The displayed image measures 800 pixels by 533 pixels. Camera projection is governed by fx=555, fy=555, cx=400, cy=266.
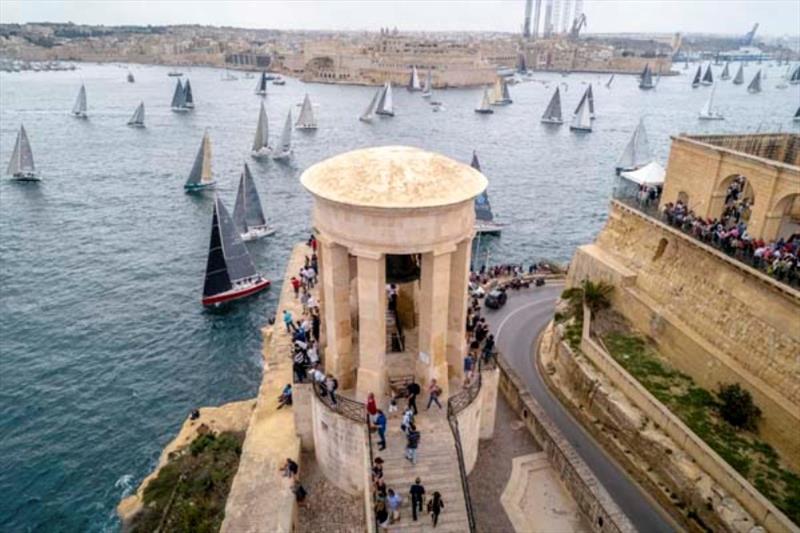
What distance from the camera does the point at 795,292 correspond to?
23.3m

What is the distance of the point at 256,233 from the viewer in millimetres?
60594

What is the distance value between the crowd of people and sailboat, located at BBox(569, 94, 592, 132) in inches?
3628

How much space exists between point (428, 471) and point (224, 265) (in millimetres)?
34102

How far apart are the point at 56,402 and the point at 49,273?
21385 millimetres

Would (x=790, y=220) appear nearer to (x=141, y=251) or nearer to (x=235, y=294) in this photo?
(x=235, y=294)

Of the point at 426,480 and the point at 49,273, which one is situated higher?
the point at 426,480

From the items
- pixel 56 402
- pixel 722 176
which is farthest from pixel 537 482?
pixel 56 402

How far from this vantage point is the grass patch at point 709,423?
21.0 meters

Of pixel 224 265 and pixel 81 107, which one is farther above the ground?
pixel 81 107

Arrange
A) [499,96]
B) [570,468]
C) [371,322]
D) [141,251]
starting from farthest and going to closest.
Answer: [499,96]
[141,251]
[570,468]
[371,322]

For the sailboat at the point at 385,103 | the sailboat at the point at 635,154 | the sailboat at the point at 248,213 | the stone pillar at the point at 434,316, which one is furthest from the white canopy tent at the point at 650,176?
the sailboat at the point at 385,103

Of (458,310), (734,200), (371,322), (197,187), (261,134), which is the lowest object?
(197,187)

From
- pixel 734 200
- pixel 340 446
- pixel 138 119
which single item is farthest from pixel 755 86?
pixel 340 446

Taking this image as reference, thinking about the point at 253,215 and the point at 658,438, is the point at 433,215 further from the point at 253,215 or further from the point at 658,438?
the point at 253,215
